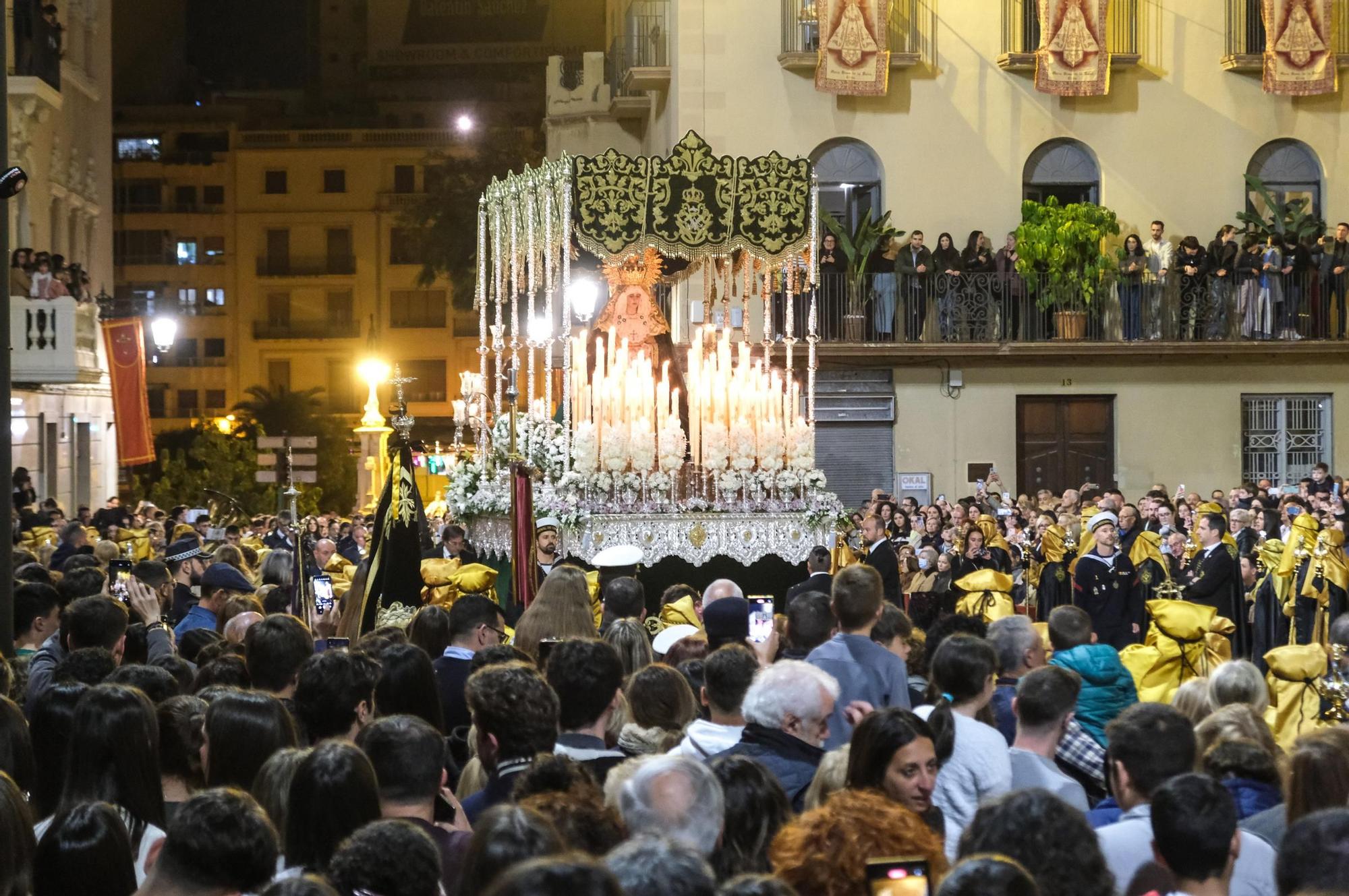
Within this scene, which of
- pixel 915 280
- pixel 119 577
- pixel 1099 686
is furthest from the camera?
pixel 915 280

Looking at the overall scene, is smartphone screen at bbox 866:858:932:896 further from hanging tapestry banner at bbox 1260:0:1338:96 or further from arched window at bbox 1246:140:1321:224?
arched window at bbox 1246:140:1321:224

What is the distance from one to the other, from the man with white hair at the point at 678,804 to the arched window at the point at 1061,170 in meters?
24.6

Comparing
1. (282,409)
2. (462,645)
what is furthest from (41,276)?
(282,409)

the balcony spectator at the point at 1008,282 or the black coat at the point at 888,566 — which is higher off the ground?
the balcony spectator at the point at 1008,282

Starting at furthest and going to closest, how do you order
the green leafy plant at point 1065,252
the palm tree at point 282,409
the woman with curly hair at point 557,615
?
the palm tree at point 282,409 → the green leafy plant at point 1065,252 → the woman with curly hair at point 557,615

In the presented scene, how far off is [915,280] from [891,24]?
3.81m

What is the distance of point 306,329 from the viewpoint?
202 ft

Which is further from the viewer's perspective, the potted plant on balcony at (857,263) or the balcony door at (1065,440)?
the balcony door at (1065,440)

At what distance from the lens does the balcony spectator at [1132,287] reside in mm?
27266

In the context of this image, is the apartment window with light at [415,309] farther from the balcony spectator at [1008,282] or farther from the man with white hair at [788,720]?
the man with white hair at [788,720]

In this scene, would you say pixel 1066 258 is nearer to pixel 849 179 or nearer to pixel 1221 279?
pixel 1221 279

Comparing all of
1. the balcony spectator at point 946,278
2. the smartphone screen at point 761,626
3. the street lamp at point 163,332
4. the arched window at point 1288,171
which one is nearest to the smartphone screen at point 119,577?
the smartphone screen at point 761,626

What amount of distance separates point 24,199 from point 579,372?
16508 millimetres

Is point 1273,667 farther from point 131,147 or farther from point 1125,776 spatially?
point 131,147
